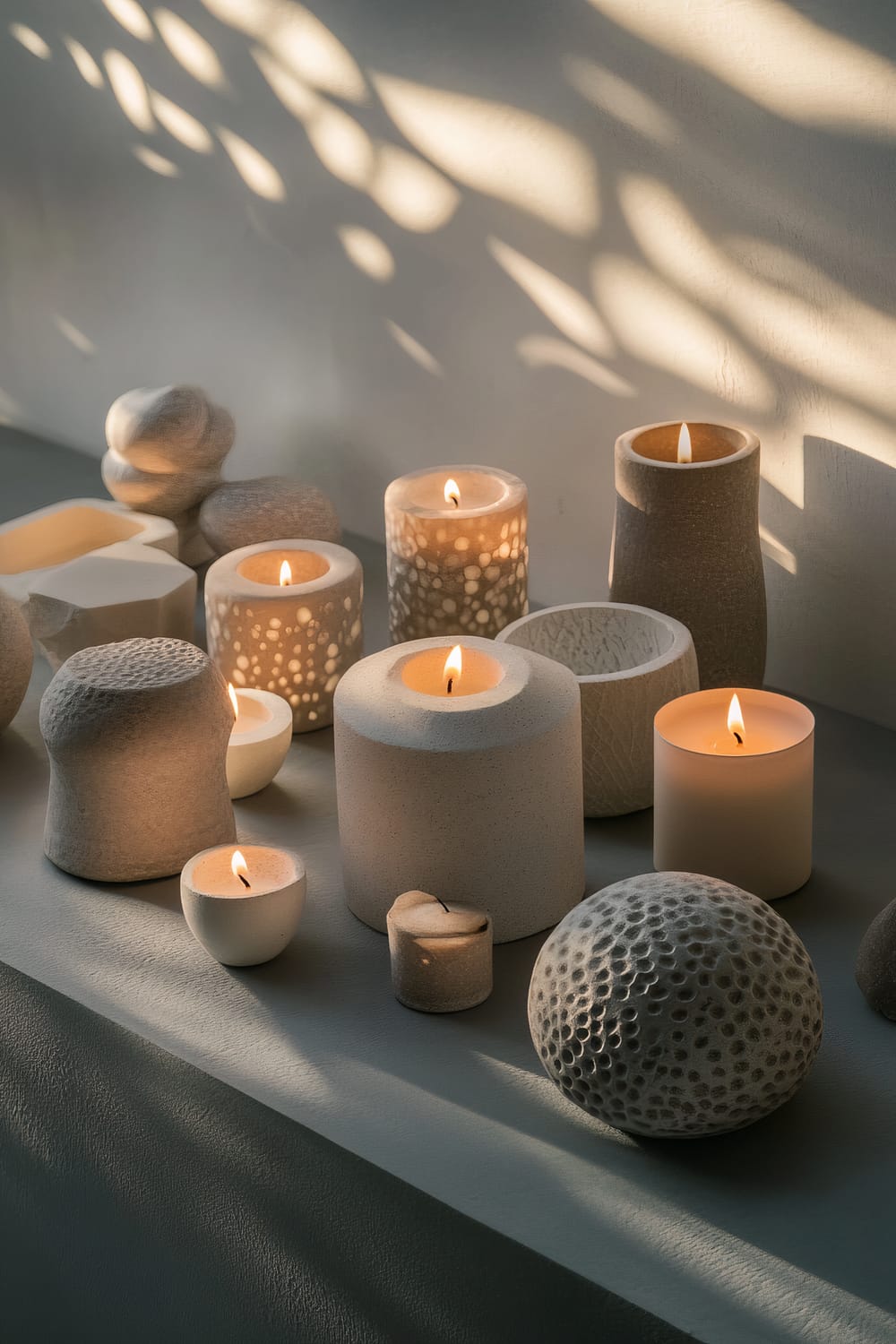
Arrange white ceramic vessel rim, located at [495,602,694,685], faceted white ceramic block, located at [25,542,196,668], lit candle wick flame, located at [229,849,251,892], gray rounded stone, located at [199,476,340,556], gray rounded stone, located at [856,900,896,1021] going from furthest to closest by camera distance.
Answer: gray rounded stone, located at [199,476,340,556], faceted white ceramic block, located at [25,542,196,668], white ceramic vessel rim, located at [495,602,694,685], lit candle wick flame, located at [229,849,251,892], gray rounded stone, located at [856,900,896,1021]

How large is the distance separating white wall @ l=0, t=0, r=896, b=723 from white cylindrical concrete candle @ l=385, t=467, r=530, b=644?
0.59 feet

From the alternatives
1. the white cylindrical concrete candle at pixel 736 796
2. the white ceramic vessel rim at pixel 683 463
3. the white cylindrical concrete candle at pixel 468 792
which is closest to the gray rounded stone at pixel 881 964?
the white cylindrical concrete candle at pixel 736 796

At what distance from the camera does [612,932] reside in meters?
0.92

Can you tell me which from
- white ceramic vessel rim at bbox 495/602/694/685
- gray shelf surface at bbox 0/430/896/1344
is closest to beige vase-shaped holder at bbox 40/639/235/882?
gray shelf surface at bbox 0/430/896/1344

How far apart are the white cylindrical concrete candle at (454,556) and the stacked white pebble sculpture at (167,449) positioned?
361 millimetres

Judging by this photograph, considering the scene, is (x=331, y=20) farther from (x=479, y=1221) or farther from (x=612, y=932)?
(x=479, y=1221)

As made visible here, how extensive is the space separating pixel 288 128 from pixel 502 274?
14.6 inches

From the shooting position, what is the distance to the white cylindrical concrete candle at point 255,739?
133 centimetres

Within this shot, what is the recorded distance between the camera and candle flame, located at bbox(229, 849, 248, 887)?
1123 millimetres

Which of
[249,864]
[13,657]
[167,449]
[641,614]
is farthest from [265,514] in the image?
[249,864]

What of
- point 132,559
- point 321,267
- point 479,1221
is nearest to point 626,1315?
point 479,1221

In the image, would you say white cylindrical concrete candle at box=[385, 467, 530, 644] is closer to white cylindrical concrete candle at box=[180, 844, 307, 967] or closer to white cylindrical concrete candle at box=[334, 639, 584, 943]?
white cylindrical concrete candle at box=[334, 639, 584, 943]

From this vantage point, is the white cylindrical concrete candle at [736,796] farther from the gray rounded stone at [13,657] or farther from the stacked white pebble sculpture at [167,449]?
the stacked white pebble sculpture at [167,449]

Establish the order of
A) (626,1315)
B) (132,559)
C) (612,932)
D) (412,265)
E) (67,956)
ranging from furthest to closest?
(412,265) < (132,559) < (67,956) < (612,932) < (626,1315)
